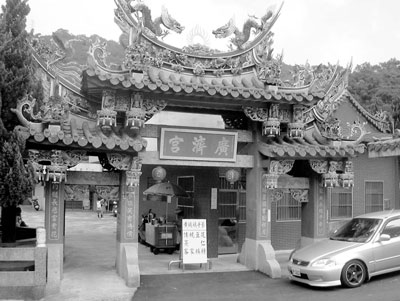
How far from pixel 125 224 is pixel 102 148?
1734mm

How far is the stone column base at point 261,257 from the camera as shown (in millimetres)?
10109

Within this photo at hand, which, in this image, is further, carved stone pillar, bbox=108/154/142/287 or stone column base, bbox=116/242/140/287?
carved stone pillar, bbox=108/154/142/287

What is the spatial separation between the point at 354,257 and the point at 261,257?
2.34m

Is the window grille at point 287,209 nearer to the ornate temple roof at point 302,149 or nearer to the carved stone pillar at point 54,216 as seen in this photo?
the ornate temple roof at point 302,149

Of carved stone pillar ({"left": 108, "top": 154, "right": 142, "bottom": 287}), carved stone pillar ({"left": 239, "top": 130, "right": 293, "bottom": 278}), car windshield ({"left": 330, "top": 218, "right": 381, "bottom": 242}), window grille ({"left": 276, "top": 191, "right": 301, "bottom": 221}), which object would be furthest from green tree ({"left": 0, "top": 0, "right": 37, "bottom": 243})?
window grille ({"left": 276, "top": 191, "right": 301, "bottom": 221})

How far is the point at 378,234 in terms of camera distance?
30.5 feet

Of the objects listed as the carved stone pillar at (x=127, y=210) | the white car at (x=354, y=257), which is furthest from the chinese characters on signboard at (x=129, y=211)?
the white car at (x=354, y=257)

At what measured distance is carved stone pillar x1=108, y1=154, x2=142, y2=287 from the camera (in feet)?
30.8

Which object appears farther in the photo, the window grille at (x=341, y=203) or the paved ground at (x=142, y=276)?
the window grille at (x=341, y=203)

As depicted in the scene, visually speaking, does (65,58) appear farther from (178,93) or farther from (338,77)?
(338,77)

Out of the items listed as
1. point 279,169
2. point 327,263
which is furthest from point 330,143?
point 327,263

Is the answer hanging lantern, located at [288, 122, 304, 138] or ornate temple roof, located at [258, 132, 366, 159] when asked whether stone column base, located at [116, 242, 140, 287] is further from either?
hanging lantern, located at [288, 122, 304, 138]

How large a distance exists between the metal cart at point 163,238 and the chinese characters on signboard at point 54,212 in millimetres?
4514

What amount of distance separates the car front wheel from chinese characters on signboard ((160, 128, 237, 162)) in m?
3.41
